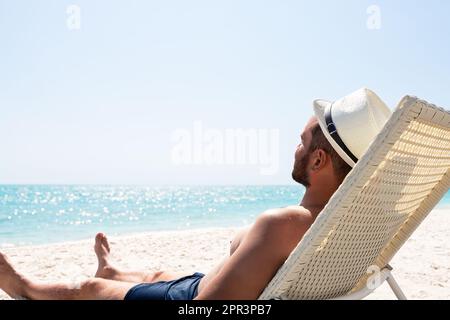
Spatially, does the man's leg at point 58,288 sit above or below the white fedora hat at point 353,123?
below

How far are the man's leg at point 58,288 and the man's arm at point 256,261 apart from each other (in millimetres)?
663

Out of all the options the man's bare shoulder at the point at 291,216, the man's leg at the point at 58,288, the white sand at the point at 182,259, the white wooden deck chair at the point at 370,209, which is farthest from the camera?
the white sand at the point at 182,259

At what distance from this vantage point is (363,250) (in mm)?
2057

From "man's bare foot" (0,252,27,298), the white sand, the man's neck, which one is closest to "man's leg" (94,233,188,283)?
"man's bare foot" (0,252,27,298)

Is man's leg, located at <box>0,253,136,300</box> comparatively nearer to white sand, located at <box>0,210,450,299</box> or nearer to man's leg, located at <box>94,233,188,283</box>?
man's leg, located at <box>94,233,188,283</box>

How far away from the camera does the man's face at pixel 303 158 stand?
81.1 inches

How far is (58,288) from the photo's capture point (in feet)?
8.16

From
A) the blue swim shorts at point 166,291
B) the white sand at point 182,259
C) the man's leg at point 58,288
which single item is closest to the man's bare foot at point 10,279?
the man's leg at point 58,288

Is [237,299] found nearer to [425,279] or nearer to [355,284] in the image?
[355,284]

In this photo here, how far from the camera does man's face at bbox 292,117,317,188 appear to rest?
6.76ft

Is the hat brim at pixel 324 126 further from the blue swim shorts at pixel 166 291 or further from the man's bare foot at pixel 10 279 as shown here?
the man's bare foot at pixel 10 279
